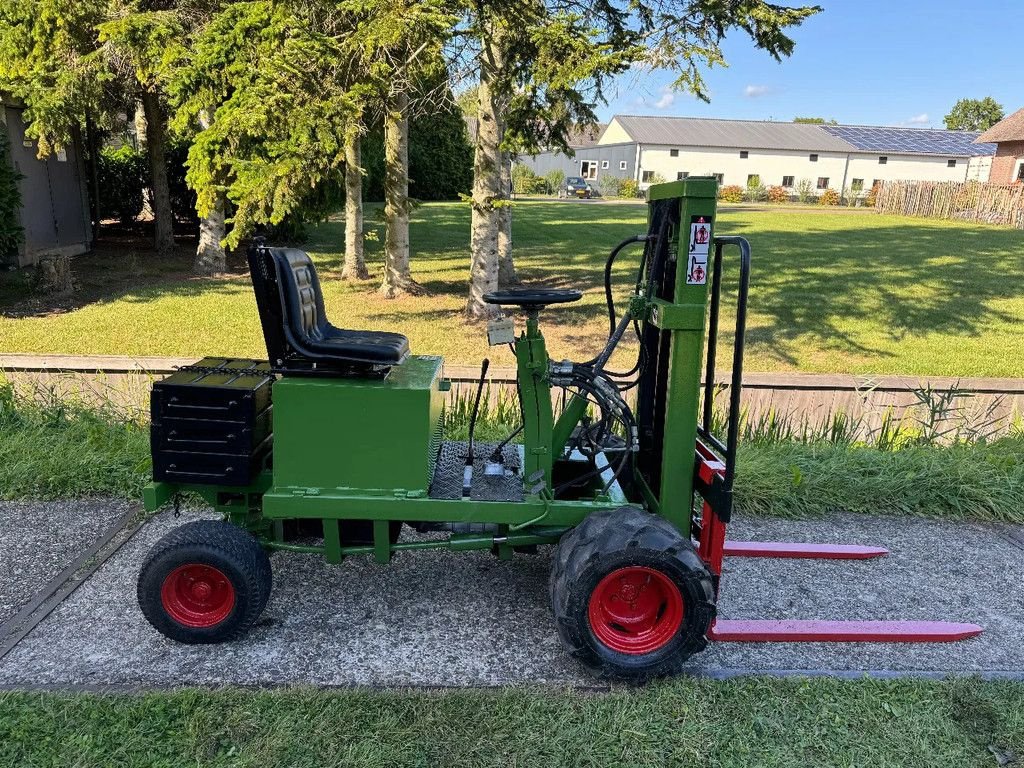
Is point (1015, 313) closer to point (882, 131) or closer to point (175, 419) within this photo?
point (175, 419)

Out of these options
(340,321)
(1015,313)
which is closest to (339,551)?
(340,321)

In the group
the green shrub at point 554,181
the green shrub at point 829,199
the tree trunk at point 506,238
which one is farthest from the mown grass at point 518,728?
the green shrub at point 554,181

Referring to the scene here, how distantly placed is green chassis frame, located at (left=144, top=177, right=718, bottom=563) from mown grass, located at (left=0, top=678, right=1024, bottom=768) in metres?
0.68

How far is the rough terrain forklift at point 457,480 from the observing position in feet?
9.99

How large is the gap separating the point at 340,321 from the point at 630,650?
8.49m

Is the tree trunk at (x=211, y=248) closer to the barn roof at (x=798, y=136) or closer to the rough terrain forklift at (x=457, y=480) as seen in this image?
the rough terrain forklift at (x=457, y=480)

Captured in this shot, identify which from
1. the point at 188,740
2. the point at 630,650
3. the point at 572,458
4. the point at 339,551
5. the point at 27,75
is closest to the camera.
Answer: the point at 188,740

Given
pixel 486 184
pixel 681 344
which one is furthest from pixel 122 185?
pixel 681 344

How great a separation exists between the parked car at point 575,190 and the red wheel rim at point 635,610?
42299 millimetres

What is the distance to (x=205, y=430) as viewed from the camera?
10.7ft

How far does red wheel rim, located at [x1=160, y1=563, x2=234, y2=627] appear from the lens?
10.6ft

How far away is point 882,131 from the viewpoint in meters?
56.8

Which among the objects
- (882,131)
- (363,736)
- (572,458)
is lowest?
(363,736)

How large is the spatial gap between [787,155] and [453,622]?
5381 cm
